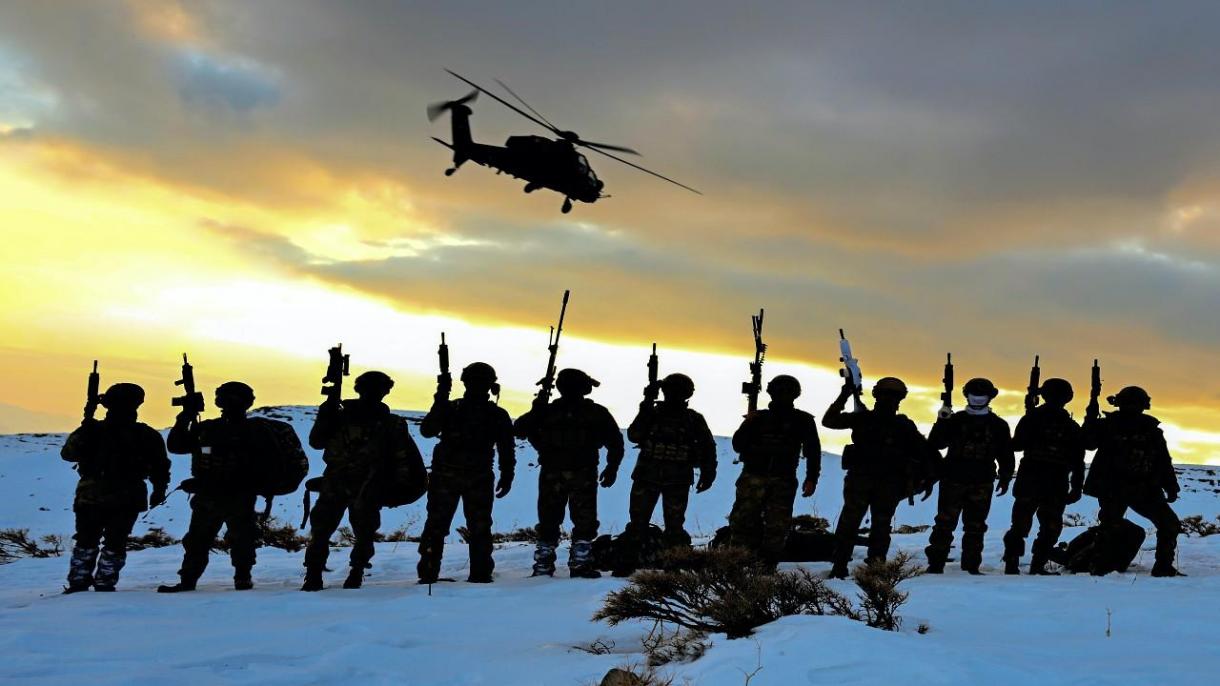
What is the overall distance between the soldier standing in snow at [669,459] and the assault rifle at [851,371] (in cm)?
164

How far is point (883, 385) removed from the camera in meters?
10.6

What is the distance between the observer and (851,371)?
36.7ft

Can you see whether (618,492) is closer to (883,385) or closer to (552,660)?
(883,385)

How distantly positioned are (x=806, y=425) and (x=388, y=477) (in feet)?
14.2

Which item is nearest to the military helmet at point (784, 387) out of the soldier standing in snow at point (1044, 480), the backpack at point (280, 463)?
the soldier standing in snow at point (1044, 480)

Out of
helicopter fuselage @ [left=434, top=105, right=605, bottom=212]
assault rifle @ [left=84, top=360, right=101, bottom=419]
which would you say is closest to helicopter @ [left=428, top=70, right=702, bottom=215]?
helicopter fuselage @ [left=434, top=105, right=605, bottom=212]

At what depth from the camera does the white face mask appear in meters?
10.7

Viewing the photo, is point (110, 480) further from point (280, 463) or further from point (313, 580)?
point (313, 580)

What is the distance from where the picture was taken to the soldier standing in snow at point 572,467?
1061 cm

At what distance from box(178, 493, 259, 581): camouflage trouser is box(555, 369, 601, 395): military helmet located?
3356mm

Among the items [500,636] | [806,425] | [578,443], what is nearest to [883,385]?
[806,425]

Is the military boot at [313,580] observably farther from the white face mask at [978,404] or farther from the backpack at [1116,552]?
the backpack at [1116,552]

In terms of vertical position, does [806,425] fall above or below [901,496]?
above

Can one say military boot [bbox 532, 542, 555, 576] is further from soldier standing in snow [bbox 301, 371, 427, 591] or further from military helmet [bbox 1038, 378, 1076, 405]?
military helmet [bbox 1038, 378, 1076, 405]
